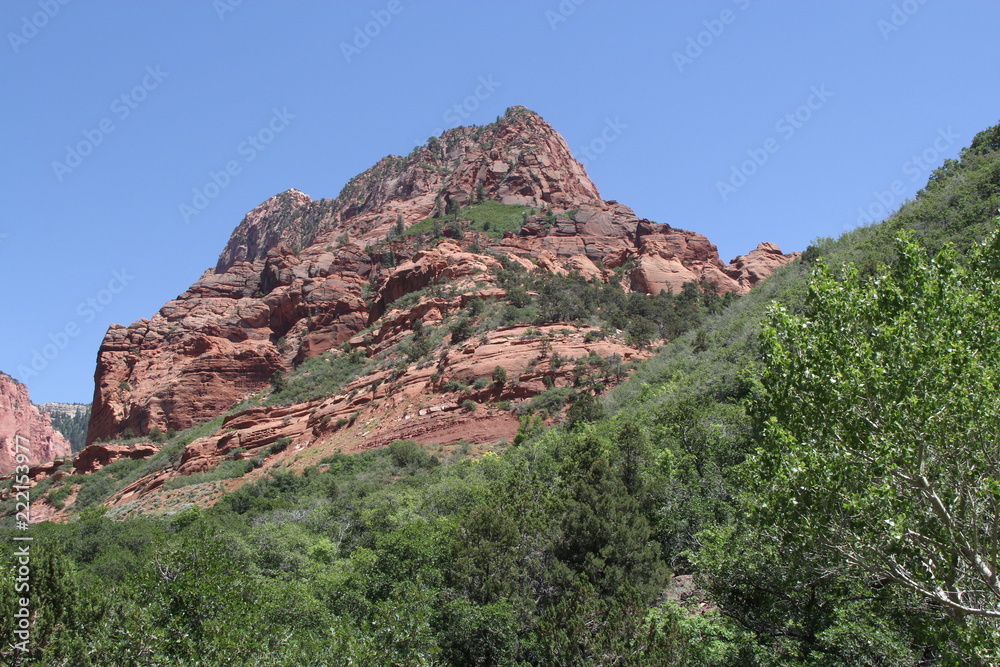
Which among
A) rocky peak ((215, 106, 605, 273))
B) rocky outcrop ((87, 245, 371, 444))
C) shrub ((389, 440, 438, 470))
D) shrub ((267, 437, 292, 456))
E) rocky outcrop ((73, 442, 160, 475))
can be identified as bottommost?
shrub ((389, 440, 438, 470))

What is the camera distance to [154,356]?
7931 cm

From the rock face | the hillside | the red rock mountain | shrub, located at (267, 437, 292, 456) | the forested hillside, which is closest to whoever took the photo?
the forested hillside

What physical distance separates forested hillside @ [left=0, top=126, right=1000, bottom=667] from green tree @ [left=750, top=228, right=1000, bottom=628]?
0.04 m

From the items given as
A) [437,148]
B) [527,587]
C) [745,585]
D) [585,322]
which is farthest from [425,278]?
[437,148]

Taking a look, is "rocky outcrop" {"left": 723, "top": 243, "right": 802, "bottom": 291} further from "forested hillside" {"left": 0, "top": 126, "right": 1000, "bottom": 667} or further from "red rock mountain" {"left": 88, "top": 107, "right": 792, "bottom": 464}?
"forested hillside" {"left": 0, "top": 126, "right": 1000, "bottom": 667}

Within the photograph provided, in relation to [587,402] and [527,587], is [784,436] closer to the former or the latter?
[527,587]

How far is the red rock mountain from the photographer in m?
44.8

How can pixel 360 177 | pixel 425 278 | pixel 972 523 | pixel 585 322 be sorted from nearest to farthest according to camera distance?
pixel 972 523, pixel 585 322, pixel 425 278, pixel 360 177

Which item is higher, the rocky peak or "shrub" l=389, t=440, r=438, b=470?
the rocky peak

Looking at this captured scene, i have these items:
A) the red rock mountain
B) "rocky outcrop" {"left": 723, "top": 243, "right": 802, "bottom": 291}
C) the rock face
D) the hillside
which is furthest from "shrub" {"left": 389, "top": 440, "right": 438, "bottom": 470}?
the rock face

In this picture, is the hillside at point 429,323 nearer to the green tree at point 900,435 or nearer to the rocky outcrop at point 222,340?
the rocky outcrop at point 222,340

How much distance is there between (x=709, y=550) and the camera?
14211mm

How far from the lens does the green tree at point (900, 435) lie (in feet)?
28.9

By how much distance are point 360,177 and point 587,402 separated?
124 meters
